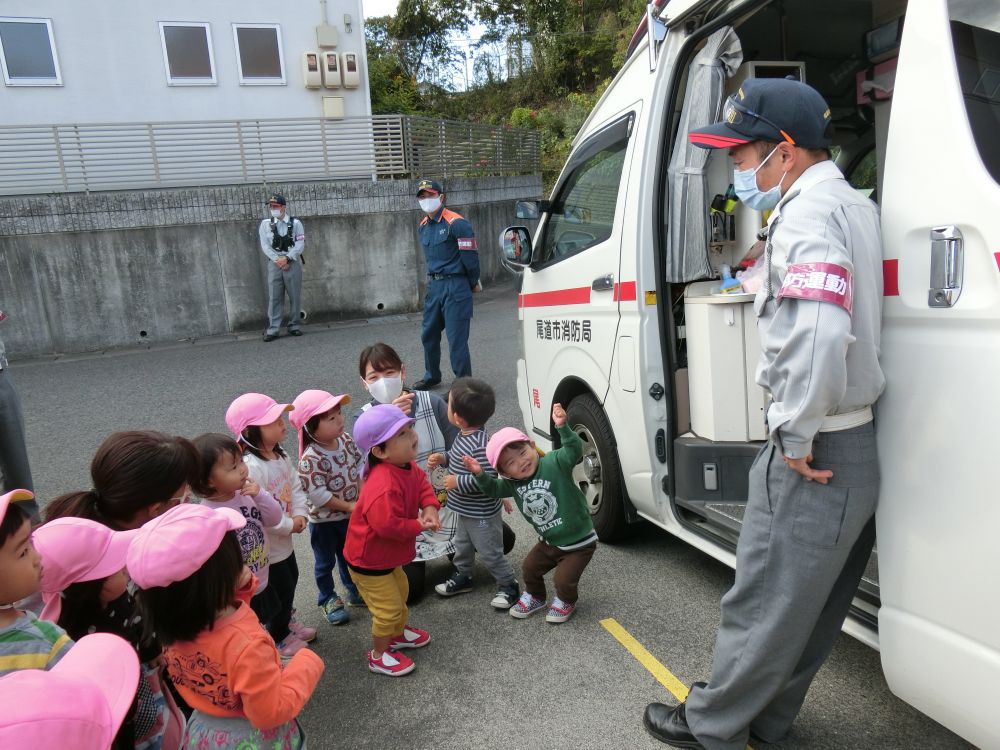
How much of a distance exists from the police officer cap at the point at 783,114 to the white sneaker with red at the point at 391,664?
2.32 metres

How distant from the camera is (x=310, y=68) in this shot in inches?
565

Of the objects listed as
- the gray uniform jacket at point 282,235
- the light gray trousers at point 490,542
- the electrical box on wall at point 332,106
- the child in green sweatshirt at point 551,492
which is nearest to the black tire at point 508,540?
the light gray trousers at point 490,542

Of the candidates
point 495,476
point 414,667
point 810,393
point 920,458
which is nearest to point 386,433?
point 495,476

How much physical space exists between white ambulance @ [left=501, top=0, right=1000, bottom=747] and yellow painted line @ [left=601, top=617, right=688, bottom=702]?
1.60 feet

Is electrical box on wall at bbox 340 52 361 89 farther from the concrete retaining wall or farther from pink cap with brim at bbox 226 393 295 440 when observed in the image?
pink cap with brim at bbox 226 393 295 440

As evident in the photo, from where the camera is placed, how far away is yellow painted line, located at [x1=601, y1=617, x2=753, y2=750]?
2.66 m

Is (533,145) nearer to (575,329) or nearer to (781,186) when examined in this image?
(575,329)

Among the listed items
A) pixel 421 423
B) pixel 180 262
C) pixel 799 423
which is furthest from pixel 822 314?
pixel 180 262

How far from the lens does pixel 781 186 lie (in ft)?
6.96

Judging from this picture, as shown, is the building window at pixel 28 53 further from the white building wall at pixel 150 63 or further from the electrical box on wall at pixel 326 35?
the electrical box on wall at pixel 326 35

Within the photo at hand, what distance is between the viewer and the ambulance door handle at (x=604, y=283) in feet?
11.3

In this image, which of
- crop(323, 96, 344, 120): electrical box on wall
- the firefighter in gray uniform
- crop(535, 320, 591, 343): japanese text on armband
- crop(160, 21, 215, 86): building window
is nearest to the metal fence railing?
crop(160, 21, 215, 86): building window

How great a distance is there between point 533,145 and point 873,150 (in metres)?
13.6

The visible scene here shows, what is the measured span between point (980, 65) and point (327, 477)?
2.76m
